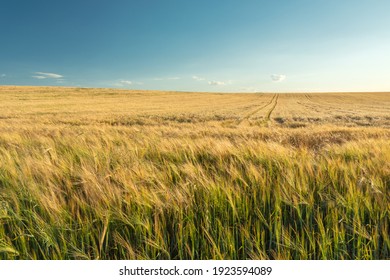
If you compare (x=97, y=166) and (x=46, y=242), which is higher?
(x=97, y=166)

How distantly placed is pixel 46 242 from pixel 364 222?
190cm

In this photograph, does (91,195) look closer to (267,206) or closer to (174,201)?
(174,201)

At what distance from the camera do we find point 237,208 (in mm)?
1502

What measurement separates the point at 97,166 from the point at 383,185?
253cm

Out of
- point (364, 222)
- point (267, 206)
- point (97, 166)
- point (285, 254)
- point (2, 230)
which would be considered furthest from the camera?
point (97, 166)

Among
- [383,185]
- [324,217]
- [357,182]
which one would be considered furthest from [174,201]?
[383,185]

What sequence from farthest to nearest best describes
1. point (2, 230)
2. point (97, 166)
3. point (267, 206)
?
point (97, 166)
point (267, 206)
point (2, 230)

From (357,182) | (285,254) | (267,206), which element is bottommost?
(285,254)

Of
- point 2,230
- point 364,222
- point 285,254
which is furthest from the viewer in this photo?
point 364,222

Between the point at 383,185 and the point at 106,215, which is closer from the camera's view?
the point at 106,215

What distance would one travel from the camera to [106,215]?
4.45 feet

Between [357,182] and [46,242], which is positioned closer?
[46,242]

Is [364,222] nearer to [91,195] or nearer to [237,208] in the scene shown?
[237,208]

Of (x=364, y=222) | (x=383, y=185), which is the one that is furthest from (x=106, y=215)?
(x=383, y=185)
